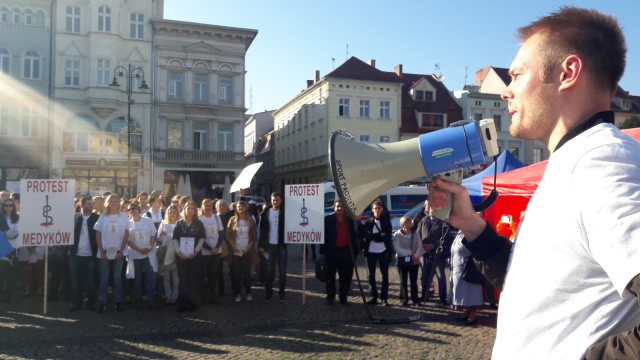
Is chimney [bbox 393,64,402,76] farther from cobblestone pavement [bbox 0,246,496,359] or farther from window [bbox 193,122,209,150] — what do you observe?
cobblestone pavement [bbox 0,246,496,359]

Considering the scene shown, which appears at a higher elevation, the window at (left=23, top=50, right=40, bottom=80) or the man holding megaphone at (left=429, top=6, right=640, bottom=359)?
the window at (left=23, top=50, right=40, bottom=80)

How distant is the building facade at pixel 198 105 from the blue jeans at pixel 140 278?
25.4 meters

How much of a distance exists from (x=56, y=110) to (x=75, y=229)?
25.9 m

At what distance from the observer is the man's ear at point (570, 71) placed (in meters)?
1.43

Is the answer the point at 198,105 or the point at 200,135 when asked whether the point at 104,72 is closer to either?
the point at 198,105

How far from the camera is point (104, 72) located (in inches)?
1294

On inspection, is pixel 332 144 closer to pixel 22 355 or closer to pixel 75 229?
pixel 22 355

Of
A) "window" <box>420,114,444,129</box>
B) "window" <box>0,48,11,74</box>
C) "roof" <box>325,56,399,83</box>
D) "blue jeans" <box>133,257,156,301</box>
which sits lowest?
"blue jeans" <box>133,257,156,301</box>

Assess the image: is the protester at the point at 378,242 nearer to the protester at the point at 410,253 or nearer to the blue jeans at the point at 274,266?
the protester at the point at 410,253

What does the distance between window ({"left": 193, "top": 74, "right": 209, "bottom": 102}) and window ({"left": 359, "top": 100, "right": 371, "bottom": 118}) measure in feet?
41.3

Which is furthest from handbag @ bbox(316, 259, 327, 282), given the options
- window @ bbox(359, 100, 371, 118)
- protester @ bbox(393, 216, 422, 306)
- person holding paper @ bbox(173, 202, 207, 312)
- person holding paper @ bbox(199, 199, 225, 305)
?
window @ bbox(359, 100, 371, 118)

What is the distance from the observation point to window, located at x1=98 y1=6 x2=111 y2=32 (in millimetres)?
32969

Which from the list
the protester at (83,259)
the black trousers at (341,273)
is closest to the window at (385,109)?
the black trousers at (341,273)

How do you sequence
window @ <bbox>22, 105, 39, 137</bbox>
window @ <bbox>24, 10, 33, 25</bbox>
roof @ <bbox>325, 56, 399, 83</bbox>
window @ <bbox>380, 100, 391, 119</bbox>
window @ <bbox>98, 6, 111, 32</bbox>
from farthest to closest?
→ window @ <bbox>380, 100, 391, 119</bbox>
roof @ <bbox>325, 56, 399, 83</bbox>
window @ <bbox>98, 6, 111, 32</bbox>
window @ <bbox>22, 105, 39, 137</bbox>
window @ <bbox>24, 10, 33, 25</bbox>
